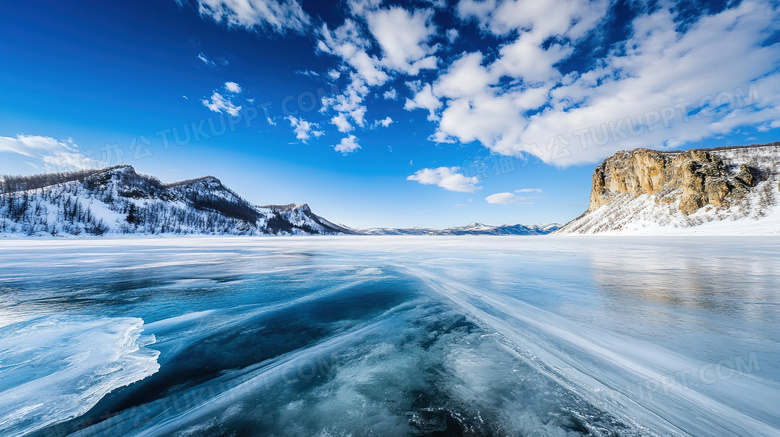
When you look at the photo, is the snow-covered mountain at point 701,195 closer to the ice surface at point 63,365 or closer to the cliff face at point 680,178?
the cliff face at point 680,178

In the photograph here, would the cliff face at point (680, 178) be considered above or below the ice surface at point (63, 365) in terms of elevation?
above

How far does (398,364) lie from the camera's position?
11.8ft

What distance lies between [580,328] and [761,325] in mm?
3067

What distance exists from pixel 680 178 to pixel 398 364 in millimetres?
119628

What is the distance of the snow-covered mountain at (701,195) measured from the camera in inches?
2258

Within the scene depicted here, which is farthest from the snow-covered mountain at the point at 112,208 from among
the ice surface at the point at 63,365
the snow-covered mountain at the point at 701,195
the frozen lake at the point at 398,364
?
the snow-covered mountain at the point at 701,195

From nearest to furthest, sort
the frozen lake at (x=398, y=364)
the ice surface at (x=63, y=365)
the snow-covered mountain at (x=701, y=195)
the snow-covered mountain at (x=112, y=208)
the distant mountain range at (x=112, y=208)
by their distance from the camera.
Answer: the frozen lake at (x=398, y=364) → the ice surface at (x=63, y=365) → the snow-covered mountain at (x=701, y=195) → the distant mountain range at (x=112, y=208) → the snow-covered mountain at (x=112, y=208)

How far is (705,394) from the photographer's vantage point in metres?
2.72

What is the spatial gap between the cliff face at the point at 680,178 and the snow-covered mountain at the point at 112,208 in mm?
176442

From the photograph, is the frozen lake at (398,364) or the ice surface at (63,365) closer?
the frozen lake at (398,364)

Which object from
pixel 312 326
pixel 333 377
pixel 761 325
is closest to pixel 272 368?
pixel 333 377

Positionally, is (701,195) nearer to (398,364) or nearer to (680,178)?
(680,178)

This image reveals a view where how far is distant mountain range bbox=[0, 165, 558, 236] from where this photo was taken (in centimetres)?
8356

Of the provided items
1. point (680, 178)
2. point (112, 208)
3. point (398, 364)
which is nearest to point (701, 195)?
point (680, 178)
